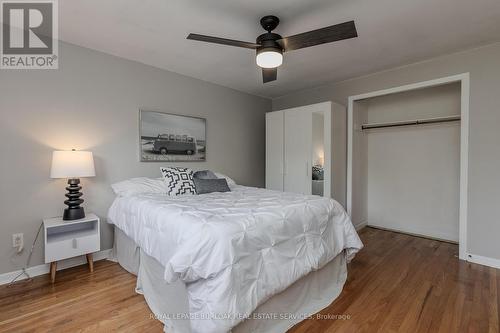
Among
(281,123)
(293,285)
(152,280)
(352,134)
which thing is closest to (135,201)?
(152,280)

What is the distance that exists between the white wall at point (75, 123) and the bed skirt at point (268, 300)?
104 centimetres

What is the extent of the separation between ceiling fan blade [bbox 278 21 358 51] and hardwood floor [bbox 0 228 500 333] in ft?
6.88

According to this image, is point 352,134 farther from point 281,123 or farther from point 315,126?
point 281,123

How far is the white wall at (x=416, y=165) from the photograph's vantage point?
11.3 feet

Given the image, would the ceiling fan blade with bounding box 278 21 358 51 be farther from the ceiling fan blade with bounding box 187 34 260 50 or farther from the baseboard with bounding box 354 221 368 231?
the baseboard with bounding box 354 221 368 231

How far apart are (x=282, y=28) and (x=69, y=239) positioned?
9.48 feet

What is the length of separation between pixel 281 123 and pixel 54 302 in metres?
3.53

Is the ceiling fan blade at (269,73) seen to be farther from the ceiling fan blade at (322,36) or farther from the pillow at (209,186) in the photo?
the pillow at (209,186)

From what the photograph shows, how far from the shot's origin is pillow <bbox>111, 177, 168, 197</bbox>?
2.75m

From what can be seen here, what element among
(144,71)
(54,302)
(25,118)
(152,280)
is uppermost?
(144,71)

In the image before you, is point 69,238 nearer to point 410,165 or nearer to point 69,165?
point 69,165

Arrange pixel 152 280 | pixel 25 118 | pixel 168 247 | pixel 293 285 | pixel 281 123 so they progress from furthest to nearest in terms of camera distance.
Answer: pixel 281 123, pixel 25 118, pixel 152 280, pixel 293 285, pixel 168 247

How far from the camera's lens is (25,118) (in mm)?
2396

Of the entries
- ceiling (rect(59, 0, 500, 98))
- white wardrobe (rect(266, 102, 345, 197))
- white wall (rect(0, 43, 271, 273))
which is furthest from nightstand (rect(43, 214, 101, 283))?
white wardrobe (rect(266, 102, 345, 197))
